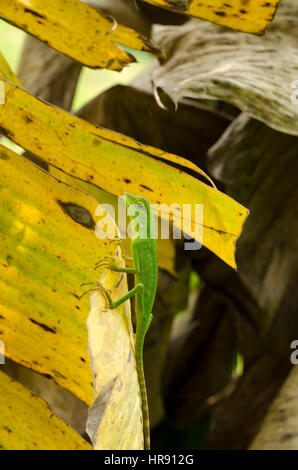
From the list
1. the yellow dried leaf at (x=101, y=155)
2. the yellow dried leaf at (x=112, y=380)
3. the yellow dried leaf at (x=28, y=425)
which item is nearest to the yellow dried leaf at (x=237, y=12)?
the yellow dried leaf at (x=101, y=155)

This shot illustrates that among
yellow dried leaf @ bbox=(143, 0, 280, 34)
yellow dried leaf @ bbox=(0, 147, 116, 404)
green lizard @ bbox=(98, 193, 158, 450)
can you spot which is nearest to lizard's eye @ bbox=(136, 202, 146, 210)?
green lizard @ bbox=(98, 193, 158, 450)

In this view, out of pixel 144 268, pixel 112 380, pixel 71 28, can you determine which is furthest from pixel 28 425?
pixel 71 28

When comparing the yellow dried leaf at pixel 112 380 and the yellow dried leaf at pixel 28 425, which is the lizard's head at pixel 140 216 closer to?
the yellow dried leaf at pixel 112 380

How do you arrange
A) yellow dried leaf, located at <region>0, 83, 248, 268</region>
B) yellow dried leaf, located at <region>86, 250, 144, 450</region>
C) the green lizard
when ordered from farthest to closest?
the green lizard → yellow dried leaf, located at <region>0, 83, 248, 268</region> → yellow dried leaf, located at <region>86, 250, 144, 450</region>

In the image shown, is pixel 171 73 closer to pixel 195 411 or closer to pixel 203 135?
pixel 203 135

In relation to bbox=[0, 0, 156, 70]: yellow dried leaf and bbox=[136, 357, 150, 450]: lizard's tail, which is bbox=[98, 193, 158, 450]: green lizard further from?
bbox=[0, 0, 156, 70]: yellow dried leaf

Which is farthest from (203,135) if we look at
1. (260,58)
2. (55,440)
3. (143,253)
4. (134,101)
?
(55,440)
